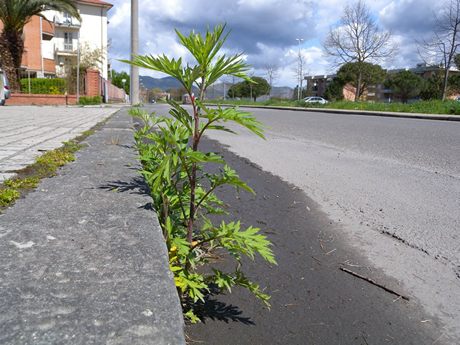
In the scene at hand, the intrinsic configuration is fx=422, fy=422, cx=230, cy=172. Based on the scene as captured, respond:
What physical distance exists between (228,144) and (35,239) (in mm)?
6428

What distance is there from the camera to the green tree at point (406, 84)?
228ft

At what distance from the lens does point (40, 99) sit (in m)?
26.9

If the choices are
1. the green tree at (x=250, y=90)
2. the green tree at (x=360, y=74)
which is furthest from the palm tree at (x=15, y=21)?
the green tree at (x=250, y=90)

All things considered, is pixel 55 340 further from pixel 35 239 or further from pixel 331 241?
pixel 331 241

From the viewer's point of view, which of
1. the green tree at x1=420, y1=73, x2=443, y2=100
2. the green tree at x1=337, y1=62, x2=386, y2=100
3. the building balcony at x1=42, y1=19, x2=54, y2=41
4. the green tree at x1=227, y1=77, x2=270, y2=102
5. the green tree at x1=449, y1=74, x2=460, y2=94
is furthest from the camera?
the green tree at x1=227, y1=77, x2=270, y2=102

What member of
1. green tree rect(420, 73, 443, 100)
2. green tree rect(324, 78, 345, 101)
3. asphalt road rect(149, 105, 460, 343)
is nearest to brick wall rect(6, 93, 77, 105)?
asphalt road rect(149, 105, 460, 343)

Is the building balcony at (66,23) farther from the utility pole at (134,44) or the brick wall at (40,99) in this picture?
the utility pole at (134,44)

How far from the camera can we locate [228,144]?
25.7ft

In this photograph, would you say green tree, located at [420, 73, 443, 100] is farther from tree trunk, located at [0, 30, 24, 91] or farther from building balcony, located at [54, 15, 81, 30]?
tree trunk, located at [0, 30, 24, 91]

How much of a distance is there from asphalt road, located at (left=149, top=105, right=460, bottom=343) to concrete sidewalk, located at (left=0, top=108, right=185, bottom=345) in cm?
83

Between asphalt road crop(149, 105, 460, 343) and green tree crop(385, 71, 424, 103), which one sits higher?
green tree crop(385, 71, 424, 103)

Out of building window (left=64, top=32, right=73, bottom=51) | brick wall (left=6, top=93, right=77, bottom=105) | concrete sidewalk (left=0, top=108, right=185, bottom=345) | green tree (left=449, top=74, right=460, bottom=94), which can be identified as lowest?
concrete sidewalk (left=0, top=108, right=185, bottom=345)

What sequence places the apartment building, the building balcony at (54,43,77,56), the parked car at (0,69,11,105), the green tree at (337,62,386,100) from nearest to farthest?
the parked car at (0,69,11,105)
the green tree at (337,62,386,100)
the apartment building
the building balcony at (54,43,77,56)

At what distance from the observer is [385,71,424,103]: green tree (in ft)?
228
